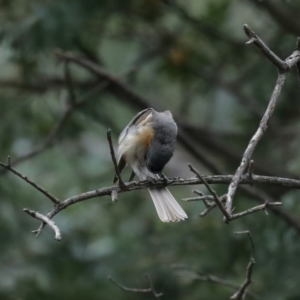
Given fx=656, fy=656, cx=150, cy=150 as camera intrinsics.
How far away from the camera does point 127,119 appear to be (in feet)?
21.4

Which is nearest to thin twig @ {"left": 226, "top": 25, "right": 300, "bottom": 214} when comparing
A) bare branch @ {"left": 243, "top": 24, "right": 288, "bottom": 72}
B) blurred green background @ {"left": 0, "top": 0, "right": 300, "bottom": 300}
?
bare branch @ {"left": 243, "top": 24, "right": 288, "bottom": 72}

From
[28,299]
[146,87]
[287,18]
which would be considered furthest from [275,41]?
[28,299]

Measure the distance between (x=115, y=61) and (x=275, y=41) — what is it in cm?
192

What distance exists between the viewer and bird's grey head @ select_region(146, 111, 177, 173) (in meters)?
2.50

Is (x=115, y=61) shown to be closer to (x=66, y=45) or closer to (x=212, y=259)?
(x=66, y=45)

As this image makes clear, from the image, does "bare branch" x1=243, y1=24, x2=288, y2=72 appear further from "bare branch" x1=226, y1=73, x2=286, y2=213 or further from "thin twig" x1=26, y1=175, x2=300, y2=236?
"thin twig" x1=26, y1=175, x2=300, y2=236

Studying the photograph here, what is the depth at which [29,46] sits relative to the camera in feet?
14.8

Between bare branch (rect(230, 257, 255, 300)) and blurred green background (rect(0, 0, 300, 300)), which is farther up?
blurred green background (rect(0, 0, 300, 300))

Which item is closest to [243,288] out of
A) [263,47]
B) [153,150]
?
[153,150]

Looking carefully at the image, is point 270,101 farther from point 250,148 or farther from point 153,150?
point 153,150

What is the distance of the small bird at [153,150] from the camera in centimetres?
250

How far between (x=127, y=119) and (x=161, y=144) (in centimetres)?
400

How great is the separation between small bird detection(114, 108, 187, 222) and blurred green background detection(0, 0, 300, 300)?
139cm

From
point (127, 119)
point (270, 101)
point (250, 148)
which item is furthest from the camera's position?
point (127, 119)
